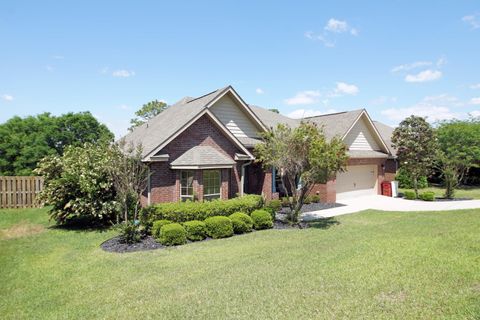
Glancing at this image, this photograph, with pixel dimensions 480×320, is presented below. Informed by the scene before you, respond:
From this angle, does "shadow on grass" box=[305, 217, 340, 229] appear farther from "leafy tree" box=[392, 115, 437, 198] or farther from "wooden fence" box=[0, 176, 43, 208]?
"wooden fence" box=[0, 176, 43, 208]

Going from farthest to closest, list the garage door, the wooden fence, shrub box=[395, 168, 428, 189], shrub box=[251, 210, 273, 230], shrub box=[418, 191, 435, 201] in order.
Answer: shrub box=[395, 168, 428, 189] < the garage door < shrub box=[418, 191, 435, 201] < the wooden fence < shrub box=[251, 210, 273, 230]

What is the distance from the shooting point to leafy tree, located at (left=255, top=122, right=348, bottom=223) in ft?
43.8

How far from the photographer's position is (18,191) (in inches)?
715

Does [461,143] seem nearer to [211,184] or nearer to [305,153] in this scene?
[305,153]

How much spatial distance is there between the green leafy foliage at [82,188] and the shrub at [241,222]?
5.19 meters

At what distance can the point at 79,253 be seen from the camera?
1033 centimetres

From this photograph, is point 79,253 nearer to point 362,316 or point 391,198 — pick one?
point 362,316

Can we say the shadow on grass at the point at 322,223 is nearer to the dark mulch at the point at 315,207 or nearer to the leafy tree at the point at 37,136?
the dark mulch at the point at 315,207

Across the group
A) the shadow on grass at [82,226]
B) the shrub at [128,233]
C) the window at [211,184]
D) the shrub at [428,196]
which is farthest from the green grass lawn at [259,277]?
the shrub at [428,196]

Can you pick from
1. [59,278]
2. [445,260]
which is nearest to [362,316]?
[445,260]

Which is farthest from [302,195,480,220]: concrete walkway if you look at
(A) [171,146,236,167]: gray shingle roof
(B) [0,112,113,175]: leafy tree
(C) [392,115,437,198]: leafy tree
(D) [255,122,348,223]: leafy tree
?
(B) [0,112,113,175]: leafy tree

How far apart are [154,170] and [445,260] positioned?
39.0 ft

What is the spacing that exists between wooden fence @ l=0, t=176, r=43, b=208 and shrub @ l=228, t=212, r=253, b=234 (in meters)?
12.8

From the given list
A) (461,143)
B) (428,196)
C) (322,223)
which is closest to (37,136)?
(322,223)
